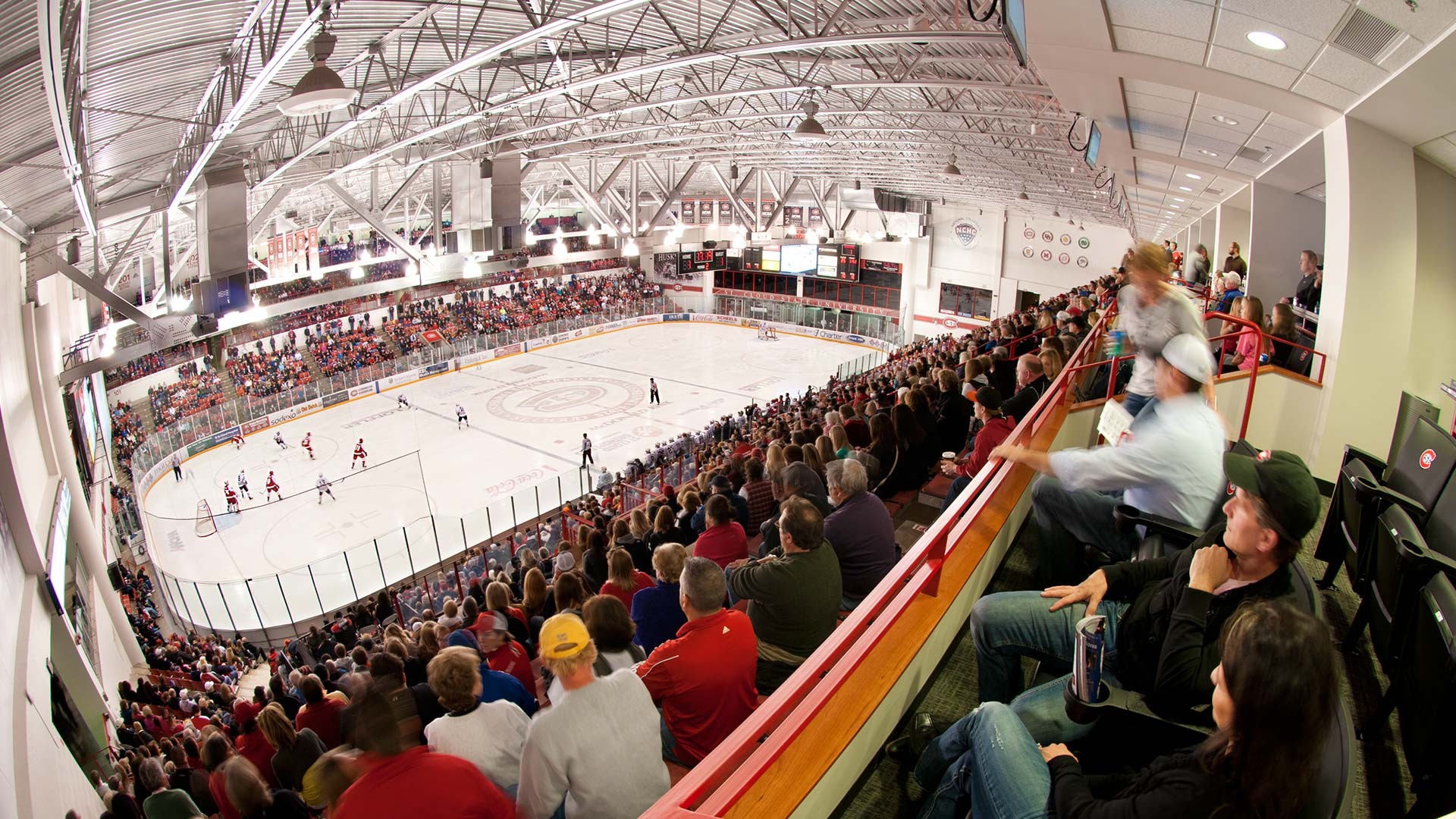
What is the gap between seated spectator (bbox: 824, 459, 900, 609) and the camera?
3795 mm

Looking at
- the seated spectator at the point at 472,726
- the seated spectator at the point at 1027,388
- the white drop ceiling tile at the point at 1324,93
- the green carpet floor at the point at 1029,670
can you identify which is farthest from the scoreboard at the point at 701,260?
the seated spectator at the point at 472,726

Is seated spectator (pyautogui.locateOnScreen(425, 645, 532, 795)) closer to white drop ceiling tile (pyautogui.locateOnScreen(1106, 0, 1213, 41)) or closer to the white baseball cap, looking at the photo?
the white baseball cap

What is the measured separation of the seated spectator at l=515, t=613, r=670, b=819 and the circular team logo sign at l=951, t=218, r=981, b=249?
40437mm

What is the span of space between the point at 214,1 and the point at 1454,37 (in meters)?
10.7

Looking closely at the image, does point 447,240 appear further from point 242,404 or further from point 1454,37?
point 1454,37

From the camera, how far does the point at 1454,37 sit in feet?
12.7

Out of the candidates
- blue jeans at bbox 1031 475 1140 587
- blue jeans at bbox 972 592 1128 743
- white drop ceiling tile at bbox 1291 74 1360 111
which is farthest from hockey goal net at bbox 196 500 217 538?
white drop ceiling tile at bbox 1291 74 1360 111

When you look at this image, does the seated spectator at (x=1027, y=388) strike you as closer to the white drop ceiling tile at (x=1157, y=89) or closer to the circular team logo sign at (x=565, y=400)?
the white drop ceiling tile at (x=1157, y=89)

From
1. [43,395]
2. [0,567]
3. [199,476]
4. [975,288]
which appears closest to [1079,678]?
[0,567]

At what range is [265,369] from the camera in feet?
101

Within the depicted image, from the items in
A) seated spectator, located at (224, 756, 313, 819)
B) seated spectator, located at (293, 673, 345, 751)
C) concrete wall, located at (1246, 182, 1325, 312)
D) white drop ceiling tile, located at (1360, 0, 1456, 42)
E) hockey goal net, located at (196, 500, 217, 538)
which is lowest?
hockey goal net, located at (196, 500, 217, 538)

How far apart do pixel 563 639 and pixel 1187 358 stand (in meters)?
2.69

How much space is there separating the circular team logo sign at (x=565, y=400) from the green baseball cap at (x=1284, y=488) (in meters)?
24.0

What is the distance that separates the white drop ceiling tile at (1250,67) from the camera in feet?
17.2
